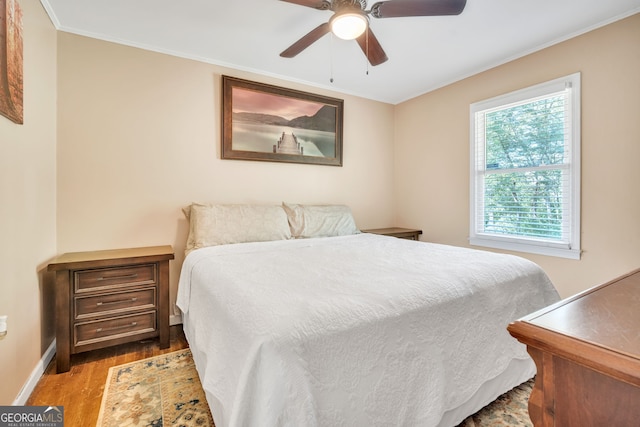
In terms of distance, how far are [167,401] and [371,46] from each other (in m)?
2.53

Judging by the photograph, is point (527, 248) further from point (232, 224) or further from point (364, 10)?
point (232, 224)

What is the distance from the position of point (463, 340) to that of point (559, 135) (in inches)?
89.0

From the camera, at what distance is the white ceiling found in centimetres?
206

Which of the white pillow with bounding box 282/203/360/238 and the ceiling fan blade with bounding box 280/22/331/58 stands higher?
the ceiling fan blade with bounding box 280/22/331/58

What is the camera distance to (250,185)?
3.07 metres

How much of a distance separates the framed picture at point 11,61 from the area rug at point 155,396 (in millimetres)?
1591

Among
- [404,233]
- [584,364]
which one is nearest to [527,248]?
[404,233]

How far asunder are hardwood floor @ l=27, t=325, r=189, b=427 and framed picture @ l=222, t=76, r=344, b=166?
1.79m

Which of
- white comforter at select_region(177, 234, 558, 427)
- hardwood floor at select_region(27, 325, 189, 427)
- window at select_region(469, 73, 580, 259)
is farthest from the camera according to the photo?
window at select_region(469, 73, 580, 259)

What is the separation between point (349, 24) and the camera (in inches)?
66.4

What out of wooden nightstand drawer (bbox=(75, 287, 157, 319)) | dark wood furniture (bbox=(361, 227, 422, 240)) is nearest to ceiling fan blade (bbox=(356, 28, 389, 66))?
dark wood furniture (bbox=(361, 227, 422, 240))

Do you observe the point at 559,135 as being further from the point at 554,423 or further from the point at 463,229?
the point at 554,423

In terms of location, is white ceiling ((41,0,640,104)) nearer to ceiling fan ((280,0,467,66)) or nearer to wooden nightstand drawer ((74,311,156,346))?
ceiling fan ((280,0,467,66))

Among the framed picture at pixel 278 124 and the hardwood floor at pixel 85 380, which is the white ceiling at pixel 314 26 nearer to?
the framed picture at pixel 278 124
